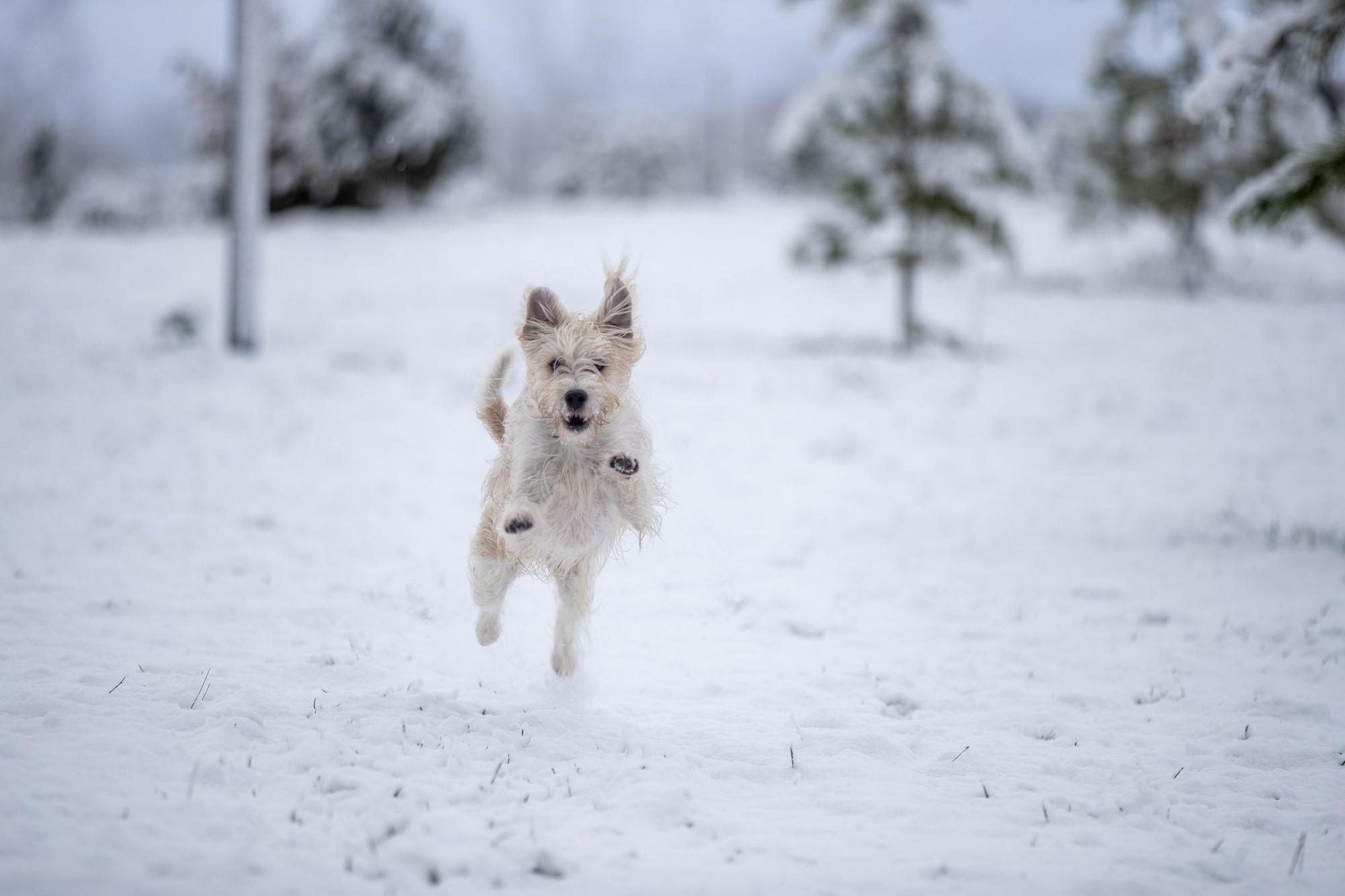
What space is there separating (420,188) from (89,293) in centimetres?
1589

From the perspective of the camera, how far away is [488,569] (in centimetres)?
411

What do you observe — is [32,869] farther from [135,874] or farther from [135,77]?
[135,77]

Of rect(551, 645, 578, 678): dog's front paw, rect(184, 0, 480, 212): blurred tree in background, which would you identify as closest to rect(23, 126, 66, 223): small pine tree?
rect(184, 0, 480, 212): blurred tree in background

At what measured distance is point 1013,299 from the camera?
2494 cm

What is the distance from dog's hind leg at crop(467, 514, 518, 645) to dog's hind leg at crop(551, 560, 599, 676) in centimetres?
26

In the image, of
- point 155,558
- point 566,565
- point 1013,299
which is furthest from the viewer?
point 1013,299

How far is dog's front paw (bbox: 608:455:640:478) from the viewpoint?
3.60 meters

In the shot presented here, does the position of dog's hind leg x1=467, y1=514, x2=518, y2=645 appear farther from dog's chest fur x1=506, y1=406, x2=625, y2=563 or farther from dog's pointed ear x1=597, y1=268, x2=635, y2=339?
dog's pointed ear x1=597, y1=268, x2=635, y2=339

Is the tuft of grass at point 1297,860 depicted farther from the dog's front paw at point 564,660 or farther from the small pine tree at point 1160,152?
the small pine tree at point 1160,152

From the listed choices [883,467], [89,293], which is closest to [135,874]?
[883,467]

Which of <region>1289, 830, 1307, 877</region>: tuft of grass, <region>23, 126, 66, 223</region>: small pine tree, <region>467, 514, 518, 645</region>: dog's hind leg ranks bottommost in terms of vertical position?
<region>1289, 830, 1307, 877</region>: tuft of grass

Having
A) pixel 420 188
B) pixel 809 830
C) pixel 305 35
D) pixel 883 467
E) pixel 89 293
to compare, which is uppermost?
pixel 305 35

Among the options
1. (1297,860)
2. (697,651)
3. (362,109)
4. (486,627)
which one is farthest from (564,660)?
(362,109)

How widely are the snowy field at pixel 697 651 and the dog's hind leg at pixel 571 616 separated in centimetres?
12
